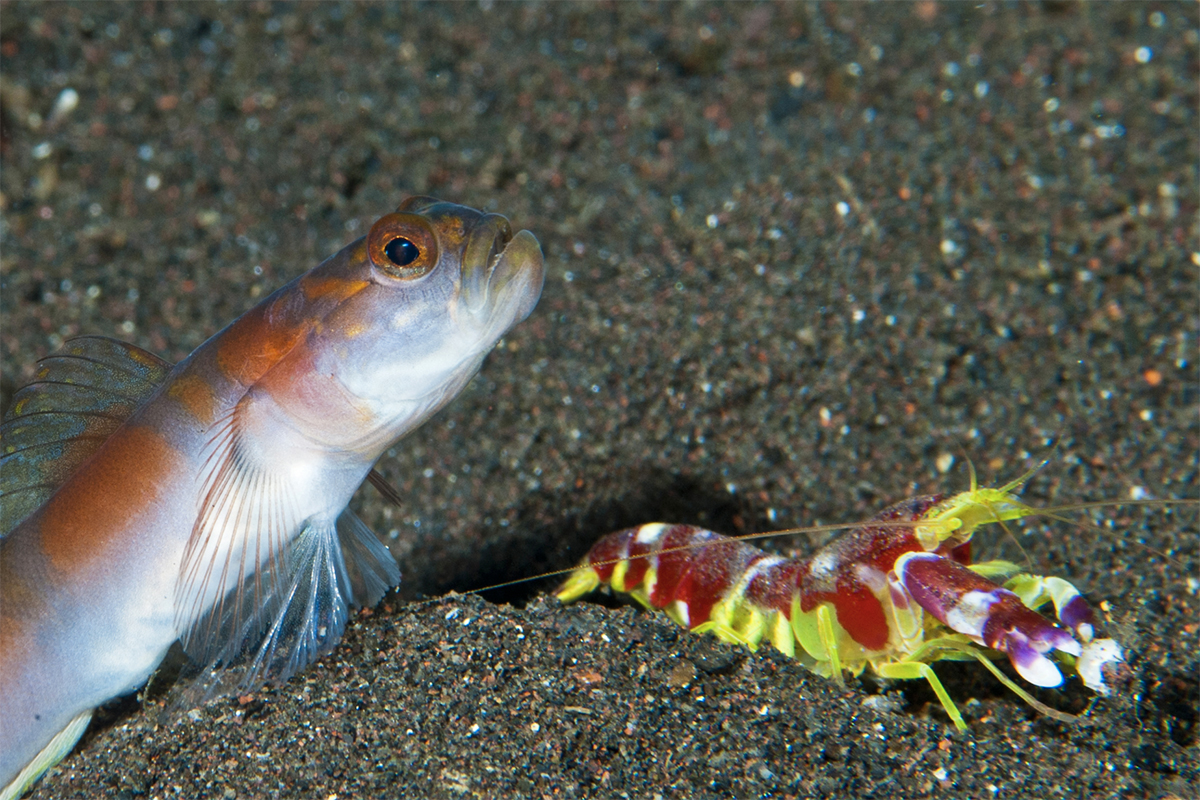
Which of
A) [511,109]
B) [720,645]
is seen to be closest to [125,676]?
[720,645]

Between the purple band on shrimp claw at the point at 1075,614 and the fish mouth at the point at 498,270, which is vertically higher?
the fish mouth at the point at 498,270

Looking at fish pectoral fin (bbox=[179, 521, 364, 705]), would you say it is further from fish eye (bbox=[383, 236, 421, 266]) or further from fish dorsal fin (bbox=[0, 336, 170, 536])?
fish eye (bbox=[383, 236, 421, 266])

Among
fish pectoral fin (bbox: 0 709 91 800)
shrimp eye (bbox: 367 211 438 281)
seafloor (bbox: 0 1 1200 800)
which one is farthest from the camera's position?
fish pectoral fin (bbox: 0 709 91 800)

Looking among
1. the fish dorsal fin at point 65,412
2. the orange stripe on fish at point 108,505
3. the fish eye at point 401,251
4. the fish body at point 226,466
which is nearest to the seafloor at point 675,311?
the fish body at point 226,466

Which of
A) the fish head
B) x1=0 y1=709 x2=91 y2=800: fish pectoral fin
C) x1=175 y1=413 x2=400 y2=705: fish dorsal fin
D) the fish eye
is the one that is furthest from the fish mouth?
x1=0 y1=709 x2=91 y2=800: fish pectoral fin

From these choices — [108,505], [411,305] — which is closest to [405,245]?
[411,305]

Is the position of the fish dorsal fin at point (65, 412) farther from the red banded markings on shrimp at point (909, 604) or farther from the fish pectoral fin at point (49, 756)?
the red banded markings on shrimp at point (909, 604)

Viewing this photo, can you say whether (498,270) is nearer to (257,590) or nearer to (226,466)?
(226,466)
